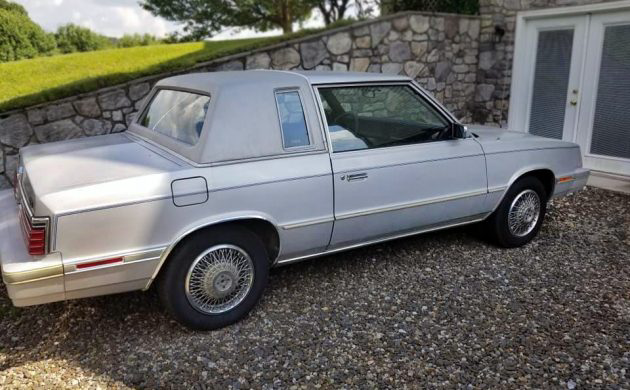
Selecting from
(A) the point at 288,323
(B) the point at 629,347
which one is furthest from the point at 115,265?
(B) the point at 629,347

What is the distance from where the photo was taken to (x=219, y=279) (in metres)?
3.27

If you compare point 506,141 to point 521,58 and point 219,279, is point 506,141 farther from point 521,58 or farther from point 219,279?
point 521,58

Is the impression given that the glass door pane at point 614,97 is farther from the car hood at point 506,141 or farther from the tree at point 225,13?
the tree at point 225,13

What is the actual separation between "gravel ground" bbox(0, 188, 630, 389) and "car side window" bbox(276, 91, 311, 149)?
117 cm

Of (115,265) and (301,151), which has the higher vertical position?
(301,151)

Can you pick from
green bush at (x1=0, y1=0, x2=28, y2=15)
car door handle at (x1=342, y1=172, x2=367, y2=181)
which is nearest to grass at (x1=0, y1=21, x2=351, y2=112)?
green bush at (x1=0, y1=0, x2=28, y2=15)

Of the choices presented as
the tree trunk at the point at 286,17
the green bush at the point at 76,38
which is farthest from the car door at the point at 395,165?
the green bush at the point at 76,38

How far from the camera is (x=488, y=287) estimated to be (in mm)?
3955

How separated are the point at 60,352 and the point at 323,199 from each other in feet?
6.25

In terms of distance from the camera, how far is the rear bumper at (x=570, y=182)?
4.82 metres

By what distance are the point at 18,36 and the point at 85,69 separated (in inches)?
155

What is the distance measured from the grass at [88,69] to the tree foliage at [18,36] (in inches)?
74.2

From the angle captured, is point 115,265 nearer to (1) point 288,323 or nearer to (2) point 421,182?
(1) point 288,323

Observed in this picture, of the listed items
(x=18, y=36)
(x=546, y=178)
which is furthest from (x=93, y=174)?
(x=18, y=36)
